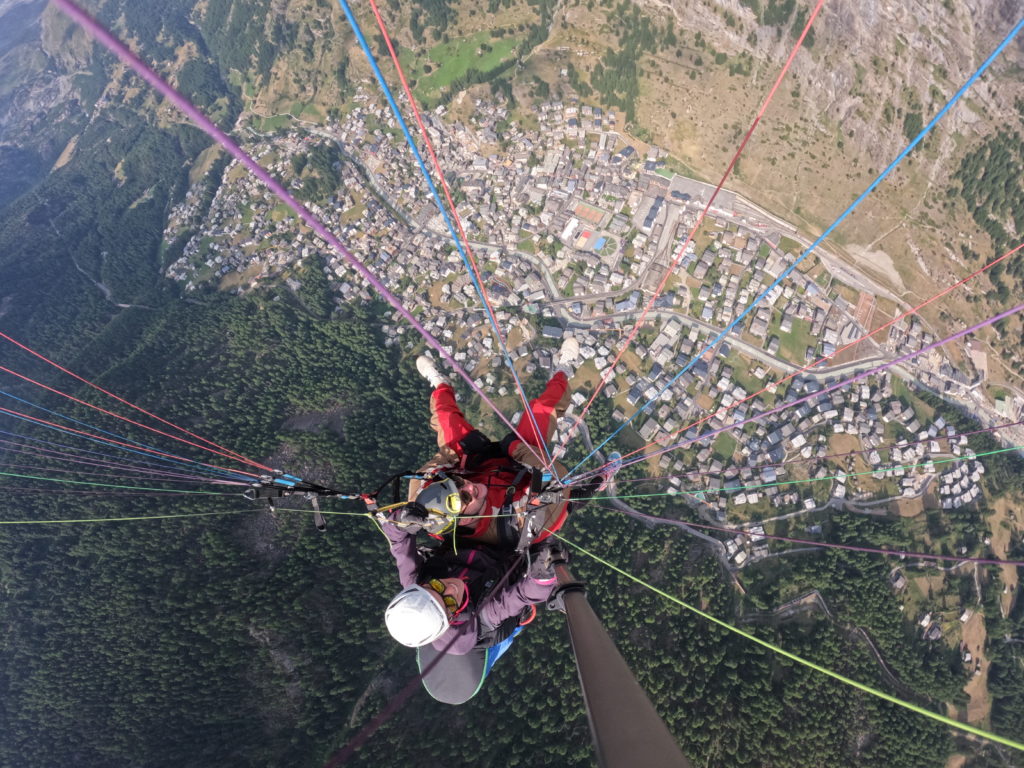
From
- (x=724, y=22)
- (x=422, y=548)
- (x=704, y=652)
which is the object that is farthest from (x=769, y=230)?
(x=422, y=548)

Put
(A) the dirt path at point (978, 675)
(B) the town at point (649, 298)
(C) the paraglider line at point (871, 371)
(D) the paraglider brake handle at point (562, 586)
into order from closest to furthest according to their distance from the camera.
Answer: (D) the paraglider brake handle at point (562, 586)
(C) the paraglider line at point (871, 371)
(A) the dirt path at point (978, 675)
(B) the town at point (649, 298)

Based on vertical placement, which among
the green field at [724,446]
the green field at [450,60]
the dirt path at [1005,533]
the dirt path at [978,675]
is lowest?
the dirt path at [978,675]

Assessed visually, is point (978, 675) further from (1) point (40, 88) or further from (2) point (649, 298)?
(1) point (40, 88)

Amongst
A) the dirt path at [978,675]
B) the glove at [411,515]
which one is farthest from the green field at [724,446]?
the glove at [411,515]

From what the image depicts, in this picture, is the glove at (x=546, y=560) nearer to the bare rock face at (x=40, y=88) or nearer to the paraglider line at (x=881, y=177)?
the paraglider line at (x=881, y=177)

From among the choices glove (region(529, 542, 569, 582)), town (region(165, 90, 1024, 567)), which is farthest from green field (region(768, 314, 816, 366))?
glove (region(529, 542, 569, 582))

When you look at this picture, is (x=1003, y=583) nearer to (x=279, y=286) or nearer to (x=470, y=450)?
(x=470, y=450)

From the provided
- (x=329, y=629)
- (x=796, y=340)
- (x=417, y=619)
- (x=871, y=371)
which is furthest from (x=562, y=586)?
(x=796, y=340)
